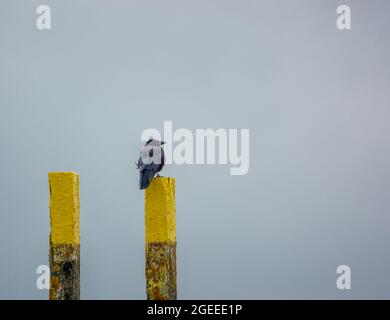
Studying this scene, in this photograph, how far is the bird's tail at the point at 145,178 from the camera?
3067 centimetres

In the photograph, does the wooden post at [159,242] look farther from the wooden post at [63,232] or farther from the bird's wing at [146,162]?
the wooden post at [63,232]

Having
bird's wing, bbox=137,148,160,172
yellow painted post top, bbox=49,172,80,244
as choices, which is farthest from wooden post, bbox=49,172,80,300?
bird's wing, bbox=137,148,160,172

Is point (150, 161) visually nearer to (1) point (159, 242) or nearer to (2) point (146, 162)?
(2) point (146, 162)

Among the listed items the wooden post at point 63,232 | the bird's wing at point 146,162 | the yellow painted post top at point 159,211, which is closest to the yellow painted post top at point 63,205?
the wooden post at point 63,232

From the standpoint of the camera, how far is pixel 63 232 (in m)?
30.1

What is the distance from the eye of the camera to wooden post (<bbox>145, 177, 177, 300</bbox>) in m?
30.2

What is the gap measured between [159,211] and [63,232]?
1.62 m

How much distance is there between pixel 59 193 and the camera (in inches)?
1186

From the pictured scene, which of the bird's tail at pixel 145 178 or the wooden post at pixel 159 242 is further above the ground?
the bird's tail at pixel 145 178

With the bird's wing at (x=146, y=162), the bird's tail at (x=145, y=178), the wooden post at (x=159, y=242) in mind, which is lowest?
the wooden post at (x=159, y=242)
